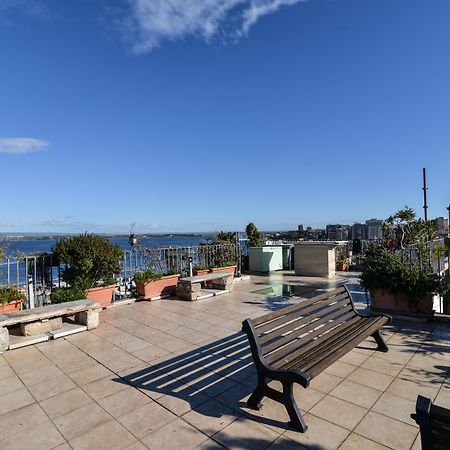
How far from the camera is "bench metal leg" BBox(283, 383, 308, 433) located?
284 centimetres

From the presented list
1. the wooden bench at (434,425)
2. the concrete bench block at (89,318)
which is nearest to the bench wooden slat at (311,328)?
the wooden bench at (434,425)

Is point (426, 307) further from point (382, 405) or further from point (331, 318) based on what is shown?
point (382, 405)

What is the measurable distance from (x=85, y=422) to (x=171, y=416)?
77 cm

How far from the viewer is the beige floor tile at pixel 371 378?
3590 millimetres

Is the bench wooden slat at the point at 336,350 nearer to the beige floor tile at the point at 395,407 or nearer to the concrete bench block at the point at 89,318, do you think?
the beige floor tile at the point at 395,407

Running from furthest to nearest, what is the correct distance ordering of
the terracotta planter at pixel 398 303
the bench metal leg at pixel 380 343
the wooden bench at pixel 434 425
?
1. the terracotta planter at pixel 398 303
2. the bench metal leg at pixel 380 343
3. the wooden bench at pixel 434 425

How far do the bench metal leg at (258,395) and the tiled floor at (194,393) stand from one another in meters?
0.10

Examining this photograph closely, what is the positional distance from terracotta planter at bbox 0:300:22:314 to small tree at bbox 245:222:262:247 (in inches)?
395

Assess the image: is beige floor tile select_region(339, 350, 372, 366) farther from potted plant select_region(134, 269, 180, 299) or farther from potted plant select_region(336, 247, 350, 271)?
potted plant select_region(336, 247, 350, 271)

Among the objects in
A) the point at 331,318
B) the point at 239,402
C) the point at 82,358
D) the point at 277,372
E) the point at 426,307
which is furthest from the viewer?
the point at 426,307

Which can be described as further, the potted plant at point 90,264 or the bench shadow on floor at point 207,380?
the potted plant at point 90,264

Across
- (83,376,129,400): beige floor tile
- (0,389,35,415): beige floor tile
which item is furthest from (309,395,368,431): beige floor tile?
(0,389,35,415): beige floor tile

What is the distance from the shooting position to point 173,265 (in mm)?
9531

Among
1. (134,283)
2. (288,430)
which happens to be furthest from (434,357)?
(134,283)
